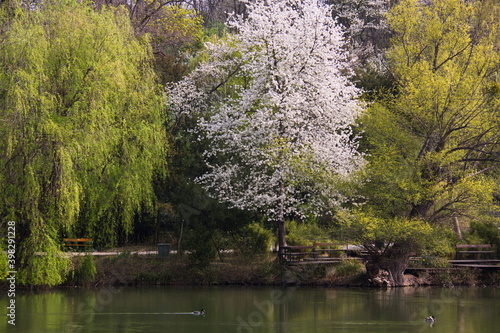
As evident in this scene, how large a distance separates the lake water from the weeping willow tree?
2.40 m

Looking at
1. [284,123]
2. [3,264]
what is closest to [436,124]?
[284,123]

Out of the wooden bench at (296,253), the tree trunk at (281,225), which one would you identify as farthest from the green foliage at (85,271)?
the wooden bench at (296,253)

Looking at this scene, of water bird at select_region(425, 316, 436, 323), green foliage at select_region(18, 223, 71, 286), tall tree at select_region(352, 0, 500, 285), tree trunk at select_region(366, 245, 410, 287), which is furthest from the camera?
tree trunk at select_region(366, 245, 410, 287)

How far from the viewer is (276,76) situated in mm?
30797

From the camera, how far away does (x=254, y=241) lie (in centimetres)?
3052

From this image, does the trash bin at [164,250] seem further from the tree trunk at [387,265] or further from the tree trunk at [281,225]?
the tree trunk at [387,265]

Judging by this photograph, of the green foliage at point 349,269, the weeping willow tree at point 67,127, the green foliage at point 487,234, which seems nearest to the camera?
the weeping willow tree at point 67,127

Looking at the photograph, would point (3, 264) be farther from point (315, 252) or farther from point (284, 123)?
point (315, 252)

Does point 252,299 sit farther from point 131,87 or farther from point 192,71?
point 192,71

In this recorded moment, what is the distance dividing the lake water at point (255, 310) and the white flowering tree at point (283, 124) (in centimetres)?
426

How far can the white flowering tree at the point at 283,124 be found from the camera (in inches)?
1159

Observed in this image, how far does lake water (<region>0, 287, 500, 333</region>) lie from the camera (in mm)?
18281

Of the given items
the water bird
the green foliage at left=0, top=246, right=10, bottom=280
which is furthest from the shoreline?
the water bird

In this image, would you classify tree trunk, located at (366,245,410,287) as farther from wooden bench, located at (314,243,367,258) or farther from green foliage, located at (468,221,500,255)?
green foliage, located at (468,221,500,255)
